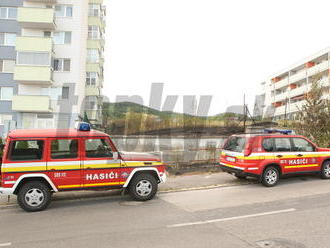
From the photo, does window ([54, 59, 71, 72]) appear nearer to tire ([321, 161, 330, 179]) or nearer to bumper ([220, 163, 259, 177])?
bumper ([220, 163, 259, 177])

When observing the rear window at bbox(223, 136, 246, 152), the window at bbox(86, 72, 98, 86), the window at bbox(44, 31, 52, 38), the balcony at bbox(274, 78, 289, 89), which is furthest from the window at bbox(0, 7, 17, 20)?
the balcony at bbox(274, 78, 289, 89)

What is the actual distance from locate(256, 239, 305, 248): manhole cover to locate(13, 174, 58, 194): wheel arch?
526 centimetres

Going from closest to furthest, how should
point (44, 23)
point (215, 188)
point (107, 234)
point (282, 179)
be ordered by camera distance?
1. point (107, 234)
2. point (215, 188)
3. point (282, 179)
4. point (44, 23)

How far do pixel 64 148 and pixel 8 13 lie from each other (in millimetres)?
28636

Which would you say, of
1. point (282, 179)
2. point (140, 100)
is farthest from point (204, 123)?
point (282, 179)

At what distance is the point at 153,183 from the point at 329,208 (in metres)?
4.60

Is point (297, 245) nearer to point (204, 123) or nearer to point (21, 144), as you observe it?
point (21, 144)

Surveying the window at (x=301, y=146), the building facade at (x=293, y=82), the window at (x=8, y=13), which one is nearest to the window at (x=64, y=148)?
the window at (x=301, y=146)

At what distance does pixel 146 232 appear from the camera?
557 cm

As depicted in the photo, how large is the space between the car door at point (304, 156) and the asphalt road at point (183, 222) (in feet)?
4.48

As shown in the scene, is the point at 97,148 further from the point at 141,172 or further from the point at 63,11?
the point at 63,11

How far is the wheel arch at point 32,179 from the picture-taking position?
23.5 feet

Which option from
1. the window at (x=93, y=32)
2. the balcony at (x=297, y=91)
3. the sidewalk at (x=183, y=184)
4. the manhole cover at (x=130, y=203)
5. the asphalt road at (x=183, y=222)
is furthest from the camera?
the balcony at (x=297, y=91)

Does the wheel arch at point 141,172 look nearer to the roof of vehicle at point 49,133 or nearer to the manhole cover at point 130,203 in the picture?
the manhole cover at point 130,203
